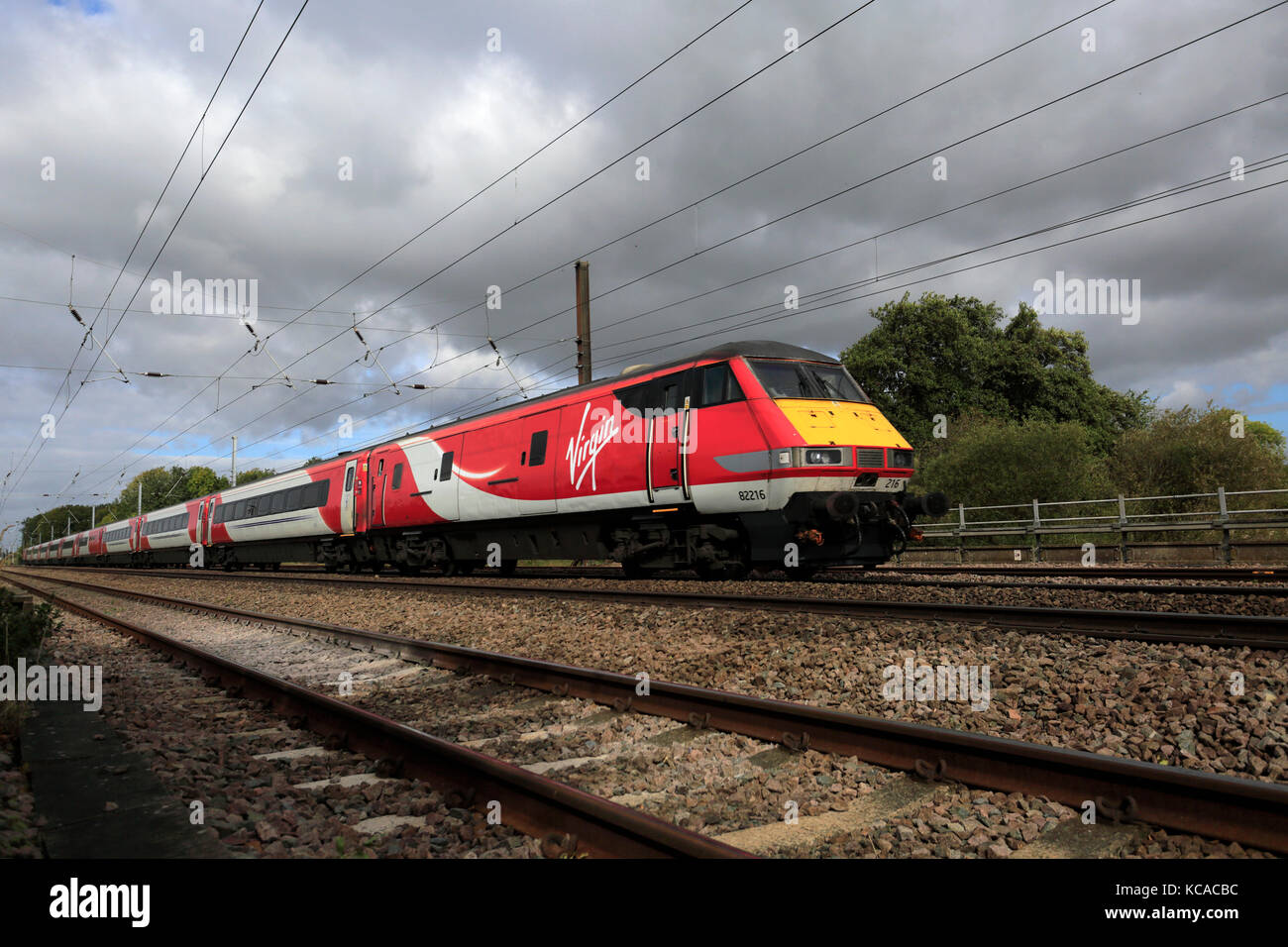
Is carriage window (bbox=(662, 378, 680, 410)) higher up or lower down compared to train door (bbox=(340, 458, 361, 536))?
higher up

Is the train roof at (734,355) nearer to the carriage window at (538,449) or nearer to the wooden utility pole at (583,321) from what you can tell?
the carriage window at (538,449)

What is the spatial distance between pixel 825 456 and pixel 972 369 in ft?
98.3

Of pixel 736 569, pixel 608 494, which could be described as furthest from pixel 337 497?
pixel 736 569

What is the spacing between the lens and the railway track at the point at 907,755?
300cm

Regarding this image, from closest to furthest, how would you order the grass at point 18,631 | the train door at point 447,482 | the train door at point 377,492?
the grass at point 18,631 → the train door at point 447,482 → the train door at point 377,492

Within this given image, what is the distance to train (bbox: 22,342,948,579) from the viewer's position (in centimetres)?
1051

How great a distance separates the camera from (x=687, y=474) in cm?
1123

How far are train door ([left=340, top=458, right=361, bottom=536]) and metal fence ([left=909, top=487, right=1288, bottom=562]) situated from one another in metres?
15.3

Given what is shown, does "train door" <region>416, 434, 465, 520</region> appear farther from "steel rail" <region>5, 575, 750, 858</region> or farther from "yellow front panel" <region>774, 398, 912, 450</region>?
"steel rail" <region>5, 575, 750, 858</region>

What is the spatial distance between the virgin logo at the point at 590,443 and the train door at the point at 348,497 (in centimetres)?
978

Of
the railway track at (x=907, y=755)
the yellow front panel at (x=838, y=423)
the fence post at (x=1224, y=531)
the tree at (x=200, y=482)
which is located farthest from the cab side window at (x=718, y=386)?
the tree at (x=200, y=482)

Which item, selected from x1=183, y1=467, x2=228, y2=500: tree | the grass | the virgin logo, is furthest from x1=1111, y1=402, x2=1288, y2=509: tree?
x1=183, y1=467, x2=228, y2=500: tree
